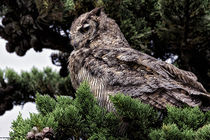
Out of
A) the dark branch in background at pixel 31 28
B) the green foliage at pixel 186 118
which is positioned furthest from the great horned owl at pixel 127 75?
the dark branch in background at pixel 31 28

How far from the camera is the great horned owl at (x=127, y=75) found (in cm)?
140

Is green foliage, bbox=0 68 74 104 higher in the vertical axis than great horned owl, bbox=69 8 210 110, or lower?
higher

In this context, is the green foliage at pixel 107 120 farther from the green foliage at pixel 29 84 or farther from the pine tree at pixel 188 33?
the green foliage at pixel 29 84

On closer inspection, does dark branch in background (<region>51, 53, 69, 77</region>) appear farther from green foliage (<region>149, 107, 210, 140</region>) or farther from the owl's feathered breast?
green foliage (<region>149, 107, 210, 140</region>)

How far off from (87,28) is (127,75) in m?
0.73

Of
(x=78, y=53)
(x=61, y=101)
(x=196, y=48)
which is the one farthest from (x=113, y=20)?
(x=61, y=101)

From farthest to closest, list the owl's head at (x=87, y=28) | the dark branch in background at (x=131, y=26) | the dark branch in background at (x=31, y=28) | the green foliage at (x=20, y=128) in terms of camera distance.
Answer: the dark branch in background at (x=31, y=28) → the dark branch in background at (x=131, y=26) → the owl's head at (x=87, y=28) → the green foliage at (x=20, y=128)

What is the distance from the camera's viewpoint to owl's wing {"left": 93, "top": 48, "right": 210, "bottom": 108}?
139 centimetres

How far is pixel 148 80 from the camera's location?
1.50 metres

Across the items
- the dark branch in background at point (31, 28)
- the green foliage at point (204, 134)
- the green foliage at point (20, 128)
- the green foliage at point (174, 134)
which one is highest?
the dark branch in background at point (31, 28)

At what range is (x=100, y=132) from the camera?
4.10 feet

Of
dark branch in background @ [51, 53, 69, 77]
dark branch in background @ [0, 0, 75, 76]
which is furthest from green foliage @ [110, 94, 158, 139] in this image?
dark branch in background @ [51, 53, 69, 77]

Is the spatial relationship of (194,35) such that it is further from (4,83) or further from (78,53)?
(4,83)

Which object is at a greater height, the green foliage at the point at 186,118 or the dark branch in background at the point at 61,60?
the dark branch in background at the point at 61,60
